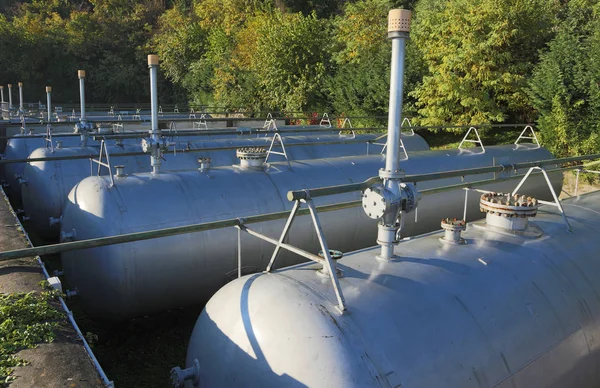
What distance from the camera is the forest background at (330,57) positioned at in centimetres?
1892

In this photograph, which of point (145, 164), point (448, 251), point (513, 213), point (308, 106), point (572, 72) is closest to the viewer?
point (448, 251)

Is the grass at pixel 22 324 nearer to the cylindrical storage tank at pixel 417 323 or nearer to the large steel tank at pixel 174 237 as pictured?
the cylindrical storage tank at pixel 417 323

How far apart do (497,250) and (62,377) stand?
4.52 metres

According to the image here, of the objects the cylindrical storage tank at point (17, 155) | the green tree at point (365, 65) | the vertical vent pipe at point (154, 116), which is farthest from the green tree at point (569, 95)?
the cylindrical storage tank at point (17, 155)

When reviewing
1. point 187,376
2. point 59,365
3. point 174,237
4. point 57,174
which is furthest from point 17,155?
point 187,376

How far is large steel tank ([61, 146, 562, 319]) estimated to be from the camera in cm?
717

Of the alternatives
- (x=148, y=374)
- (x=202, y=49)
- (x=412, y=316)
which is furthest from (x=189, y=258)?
(x=202, y=49)

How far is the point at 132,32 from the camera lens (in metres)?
61.3

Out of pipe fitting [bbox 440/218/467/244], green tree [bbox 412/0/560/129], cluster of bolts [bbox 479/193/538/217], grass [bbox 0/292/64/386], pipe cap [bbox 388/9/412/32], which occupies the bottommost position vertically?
grass [bbox 0/292/64/386]

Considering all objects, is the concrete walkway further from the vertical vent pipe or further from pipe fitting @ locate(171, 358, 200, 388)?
the vertical vent pipe

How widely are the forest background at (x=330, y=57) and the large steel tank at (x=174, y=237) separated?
44.6 ft

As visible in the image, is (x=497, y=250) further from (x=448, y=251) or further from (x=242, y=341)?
(x=242, y=341)

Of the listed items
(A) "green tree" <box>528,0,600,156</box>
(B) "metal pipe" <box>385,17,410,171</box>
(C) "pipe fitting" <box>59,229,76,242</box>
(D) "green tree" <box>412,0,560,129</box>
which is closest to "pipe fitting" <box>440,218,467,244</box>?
(B) "metal pipe" <box>385,17,410,171</box>

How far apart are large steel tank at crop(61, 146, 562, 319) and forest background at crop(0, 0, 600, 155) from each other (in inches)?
535
